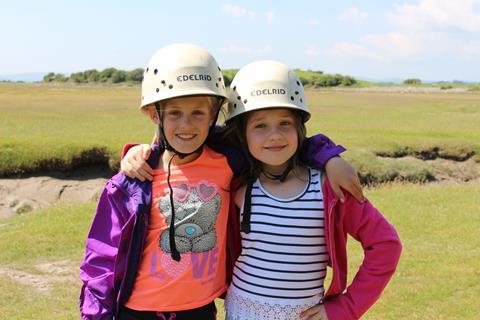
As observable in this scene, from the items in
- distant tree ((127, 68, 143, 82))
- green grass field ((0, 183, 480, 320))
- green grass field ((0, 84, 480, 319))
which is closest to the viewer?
green grass field ((0, 183, 480, 320))

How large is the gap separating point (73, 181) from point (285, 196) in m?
13.2

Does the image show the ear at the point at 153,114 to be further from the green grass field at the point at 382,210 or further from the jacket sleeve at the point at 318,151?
the green grass field at the point at 382,210

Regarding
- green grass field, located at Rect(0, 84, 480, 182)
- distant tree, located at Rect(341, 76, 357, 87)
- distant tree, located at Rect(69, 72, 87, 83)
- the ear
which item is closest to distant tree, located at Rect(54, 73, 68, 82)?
distant tree, located at Rect(69, 72, 87, 83)

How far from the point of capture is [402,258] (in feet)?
29.2

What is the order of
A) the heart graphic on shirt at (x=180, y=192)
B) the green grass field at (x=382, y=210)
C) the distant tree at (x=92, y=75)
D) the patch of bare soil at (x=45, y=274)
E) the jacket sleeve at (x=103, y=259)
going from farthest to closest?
1. the distant tree at (x=92, y=75)
2. the patch of bare soil at (x=45, y=274)
3. the green grass field at (x=382, y=210)
4. the heart graphic on shirt at (x=180, y=192)
5. the jacket sleeve at (x=103, y=259)

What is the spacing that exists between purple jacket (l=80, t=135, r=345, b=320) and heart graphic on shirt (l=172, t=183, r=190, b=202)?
155 mm

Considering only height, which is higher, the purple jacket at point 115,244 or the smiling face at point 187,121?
the smiling face at point 187,121

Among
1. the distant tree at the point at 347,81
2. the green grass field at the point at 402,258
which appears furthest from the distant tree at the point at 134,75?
the green grass field at the point at 402,258

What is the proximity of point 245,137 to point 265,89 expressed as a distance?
1.23 ft

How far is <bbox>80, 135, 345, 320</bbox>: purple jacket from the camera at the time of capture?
3371mm

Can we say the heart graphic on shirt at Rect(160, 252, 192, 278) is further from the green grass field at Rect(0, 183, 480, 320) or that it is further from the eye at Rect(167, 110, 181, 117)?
the green grass field at Rect(0, 183, 480, 320)

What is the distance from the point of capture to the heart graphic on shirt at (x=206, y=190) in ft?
11.6

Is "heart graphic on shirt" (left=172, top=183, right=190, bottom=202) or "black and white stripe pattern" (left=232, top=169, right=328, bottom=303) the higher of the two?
"heart graphic on shirt" (left=172, top=183, right=190, bottom=202)

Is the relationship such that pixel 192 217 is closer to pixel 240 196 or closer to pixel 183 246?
pixel 183 246
